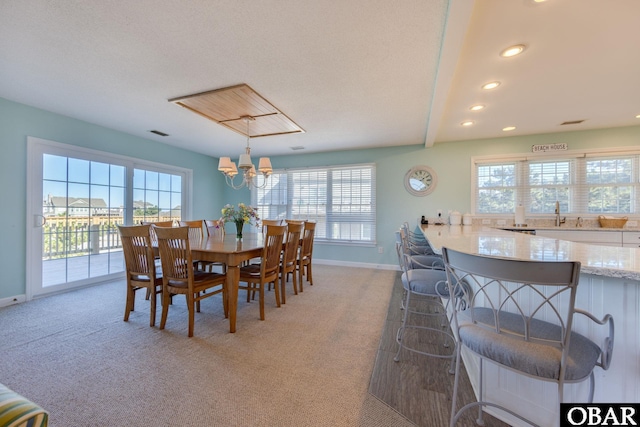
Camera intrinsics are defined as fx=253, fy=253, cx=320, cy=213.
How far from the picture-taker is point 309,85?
261 centimetres

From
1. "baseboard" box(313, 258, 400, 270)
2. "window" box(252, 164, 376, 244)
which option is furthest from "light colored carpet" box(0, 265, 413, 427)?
"window" box(252, 164, 376, 244)

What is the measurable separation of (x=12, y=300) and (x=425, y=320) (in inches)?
188

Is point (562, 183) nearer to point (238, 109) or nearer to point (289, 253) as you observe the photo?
point (289, 253)

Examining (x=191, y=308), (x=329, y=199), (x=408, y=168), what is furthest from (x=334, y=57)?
(x=329, y=199)

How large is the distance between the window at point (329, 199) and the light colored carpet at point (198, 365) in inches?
93.7

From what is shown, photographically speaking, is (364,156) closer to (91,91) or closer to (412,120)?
(412,120)

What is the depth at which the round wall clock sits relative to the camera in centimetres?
471

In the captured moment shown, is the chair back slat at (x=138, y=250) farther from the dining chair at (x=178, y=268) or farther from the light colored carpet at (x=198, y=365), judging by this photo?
the light colored carpet at (x=198, y=365)

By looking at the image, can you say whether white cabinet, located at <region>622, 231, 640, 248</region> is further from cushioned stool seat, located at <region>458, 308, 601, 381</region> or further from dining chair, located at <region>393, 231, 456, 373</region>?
cushioned stool seat, located at <region>458, 308, 601, 381</region>

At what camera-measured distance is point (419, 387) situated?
1.63 meters

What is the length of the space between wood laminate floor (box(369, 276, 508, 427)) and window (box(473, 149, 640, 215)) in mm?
3465

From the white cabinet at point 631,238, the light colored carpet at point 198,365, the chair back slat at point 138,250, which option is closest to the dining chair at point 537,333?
the light colored carpet at point 198,365

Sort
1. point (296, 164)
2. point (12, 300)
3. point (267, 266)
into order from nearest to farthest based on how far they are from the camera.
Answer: point (267, 266), point (12, 300), point (296, 164)

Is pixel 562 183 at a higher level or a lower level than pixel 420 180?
lower
